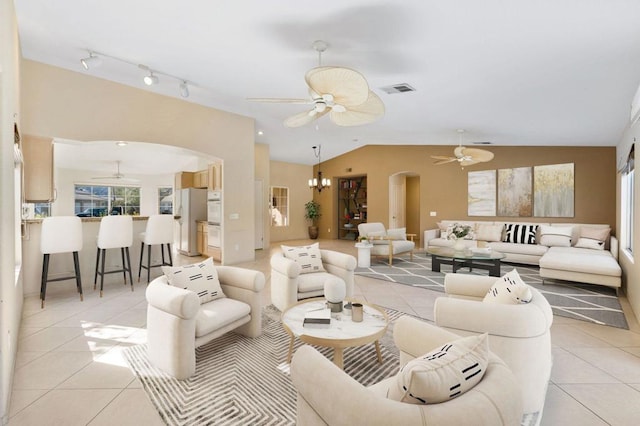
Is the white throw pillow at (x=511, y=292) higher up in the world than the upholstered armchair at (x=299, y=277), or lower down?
higher up

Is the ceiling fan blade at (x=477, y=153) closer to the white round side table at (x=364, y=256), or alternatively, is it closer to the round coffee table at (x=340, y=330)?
the white round side table at (x=364, y=256)

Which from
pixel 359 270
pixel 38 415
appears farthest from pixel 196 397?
pixel 359 270

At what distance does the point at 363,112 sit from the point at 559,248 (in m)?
5.14

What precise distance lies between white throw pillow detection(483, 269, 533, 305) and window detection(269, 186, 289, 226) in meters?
8.62

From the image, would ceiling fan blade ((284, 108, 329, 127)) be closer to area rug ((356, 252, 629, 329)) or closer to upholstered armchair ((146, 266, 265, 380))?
upholstered armchair ((146, 266, 265, 380))

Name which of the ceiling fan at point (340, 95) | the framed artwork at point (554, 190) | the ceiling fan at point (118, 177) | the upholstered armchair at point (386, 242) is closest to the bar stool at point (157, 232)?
the ceiling fan at point (340, 95)

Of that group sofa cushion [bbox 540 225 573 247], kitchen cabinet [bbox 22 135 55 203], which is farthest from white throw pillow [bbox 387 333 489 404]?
sofa cushion [bbox 540 225 573 247]

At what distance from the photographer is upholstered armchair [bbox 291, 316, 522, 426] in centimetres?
92

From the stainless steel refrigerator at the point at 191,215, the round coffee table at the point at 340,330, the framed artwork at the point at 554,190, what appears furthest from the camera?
the stainless steel refrigerator at the point at 191,215

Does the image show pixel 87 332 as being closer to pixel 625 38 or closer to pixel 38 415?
pixel 38 415

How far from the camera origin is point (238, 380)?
2.21 metres

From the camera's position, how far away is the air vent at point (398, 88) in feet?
13.6

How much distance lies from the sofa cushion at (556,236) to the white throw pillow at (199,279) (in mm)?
6498

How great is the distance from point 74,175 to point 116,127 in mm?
5828
